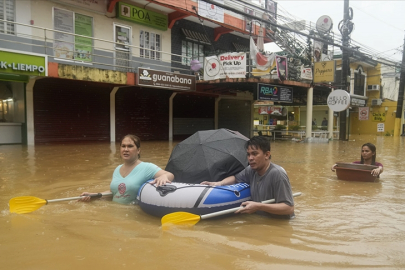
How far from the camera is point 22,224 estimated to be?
386cm

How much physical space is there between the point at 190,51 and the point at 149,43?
298cm

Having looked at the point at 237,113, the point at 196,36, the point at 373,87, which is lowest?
the point at 237,113

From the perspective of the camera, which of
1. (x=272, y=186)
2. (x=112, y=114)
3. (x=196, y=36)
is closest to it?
(x=272, y=186)

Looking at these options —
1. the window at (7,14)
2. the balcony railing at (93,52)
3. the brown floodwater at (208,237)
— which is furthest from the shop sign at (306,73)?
the window at (7,14)

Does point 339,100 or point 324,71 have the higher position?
point 324,71

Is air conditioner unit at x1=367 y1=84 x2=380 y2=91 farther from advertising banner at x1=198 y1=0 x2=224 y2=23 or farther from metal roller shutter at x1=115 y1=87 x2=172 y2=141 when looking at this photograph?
metal roller shutter at x1=115 y1=87 x2=172 y2=141

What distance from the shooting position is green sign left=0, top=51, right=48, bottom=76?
1102 cm

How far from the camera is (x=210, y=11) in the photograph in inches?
715

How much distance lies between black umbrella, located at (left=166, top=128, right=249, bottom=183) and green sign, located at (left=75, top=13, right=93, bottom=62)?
10.5 metres

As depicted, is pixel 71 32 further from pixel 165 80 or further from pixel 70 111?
pixel 165 80

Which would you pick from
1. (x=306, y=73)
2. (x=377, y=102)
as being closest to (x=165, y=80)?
(x=306, y=73)

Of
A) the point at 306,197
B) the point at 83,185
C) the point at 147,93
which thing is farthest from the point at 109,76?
the point at 306,197

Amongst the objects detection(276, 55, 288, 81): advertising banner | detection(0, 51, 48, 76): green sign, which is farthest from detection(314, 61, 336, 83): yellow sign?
detection(0, 51, 48, 76): green sign

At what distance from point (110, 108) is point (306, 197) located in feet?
42.4
